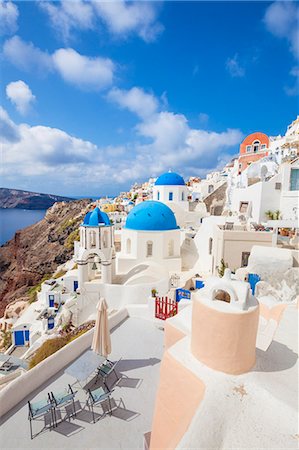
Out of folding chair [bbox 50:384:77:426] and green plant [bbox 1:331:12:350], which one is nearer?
folding chair [bbox 50:384:77:426]

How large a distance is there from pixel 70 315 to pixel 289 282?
12668 millimetres

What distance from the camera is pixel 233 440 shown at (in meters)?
2.96

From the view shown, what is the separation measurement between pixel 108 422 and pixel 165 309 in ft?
15.4

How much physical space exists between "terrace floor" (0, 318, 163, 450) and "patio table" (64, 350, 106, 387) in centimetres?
56

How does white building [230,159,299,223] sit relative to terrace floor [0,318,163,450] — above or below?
above

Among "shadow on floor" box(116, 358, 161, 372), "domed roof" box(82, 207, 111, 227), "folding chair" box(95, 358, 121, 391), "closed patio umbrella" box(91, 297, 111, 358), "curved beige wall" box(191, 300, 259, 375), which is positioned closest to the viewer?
"curved beige wall" box(191, 300, 259, 375)

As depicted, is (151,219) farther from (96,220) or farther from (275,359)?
(275,359)

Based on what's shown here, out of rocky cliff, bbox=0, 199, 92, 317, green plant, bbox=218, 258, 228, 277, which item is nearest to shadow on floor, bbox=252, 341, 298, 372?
green plant, bbox=218, 258, 228, 277

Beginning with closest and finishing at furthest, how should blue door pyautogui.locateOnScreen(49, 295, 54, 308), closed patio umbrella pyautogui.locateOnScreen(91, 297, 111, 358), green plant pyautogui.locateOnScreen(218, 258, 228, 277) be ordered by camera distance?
closed patio umbrella pyautogui.locateOnScreen(91, 297, 111, 358), green plant pyautogui.locateOnScreen(218, 258, 228, 277), blue door pyautogui.locateOnScreen(49, 295, 54, 308)

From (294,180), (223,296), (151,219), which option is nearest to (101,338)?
(223,296)

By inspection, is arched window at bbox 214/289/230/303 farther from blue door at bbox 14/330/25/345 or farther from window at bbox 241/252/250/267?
blue door at bbox 14/330/25/345

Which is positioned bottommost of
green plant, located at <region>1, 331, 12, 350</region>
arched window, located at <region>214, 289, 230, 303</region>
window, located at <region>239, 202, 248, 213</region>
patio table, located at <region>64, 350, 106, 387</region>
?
green plant, located at <region>1, 331, 12, 350</region>

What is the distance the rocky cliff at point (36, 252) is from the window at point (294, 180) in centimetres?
3551

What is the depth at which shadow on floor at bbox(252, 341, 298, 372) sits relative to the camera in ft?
13.3
